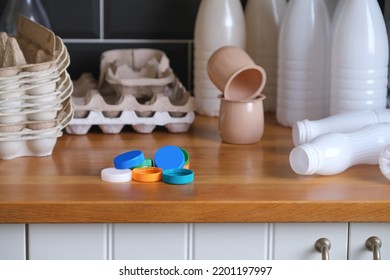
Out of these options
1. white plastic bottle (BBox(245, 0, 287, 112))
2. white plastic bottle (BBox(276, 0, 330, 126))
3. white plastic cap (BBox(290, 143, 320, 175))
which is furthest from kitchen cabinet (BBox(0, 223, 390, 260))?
white plastic bottle (BBox(245, 0, 287, 112))

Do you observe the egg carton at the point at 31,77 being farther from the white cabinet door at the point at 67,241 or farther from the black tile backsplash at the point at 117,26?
the black tile backsplash at the point at 117,26

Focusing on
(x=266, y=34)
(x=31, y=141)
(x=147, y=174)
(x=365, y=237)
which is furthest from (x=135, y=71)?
(x=365, y=237)

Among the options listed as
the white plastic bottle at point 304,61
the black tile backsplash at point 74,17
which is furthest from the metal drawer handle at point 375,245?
the black tile backsplash at point 74,17

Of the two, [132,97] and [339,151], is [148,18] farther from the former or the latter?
[339,151]

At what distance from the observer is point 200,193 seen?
4.21ft

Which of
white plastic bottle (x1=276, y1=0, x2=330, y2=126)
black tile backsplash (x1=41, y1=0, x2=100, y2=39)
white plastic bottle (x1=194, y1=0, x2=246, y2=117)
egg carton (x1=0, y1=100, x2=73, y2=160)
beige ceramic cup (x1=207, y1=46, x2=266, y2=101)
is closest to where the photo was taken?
egg carton (x1=0, y1=100, x2=73, y2=160)

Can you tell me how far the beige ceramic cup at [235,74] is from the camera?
1.56 metres

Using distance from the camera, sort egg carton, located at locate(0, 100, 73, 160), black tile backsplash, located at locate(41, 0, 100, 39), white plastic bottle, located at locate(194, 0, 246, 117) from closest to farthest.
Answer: egg carton, located at locate(0, 100, 73, 160), white plastic bottle, located at locate(194, 0, 246, 117), black tile backsplash, located at locate(41, 0, 100, 39)

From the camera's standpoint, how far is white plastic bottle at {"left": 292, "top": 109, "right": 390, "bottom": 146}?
1.50 meters

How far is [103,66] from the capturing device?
1.85m

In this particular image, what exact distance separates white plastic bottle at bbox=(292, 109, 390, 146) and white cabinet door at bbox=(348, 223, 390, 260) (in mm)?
257

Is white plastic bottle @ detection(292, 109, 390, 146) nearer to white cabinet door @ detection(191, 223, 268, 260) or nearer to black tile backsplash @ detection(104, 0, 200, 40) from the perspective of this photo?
white cabinet door @ detection(191, 223, 268, 260)

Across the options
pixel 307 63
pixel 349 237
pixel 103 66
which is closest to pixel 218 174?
pixel 349 237

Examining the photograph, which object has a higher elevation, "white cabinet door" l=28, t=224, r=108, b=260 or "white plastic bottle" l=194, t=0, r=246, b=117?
"white plastic bottle" l=194, t=0, r=246, b=117
